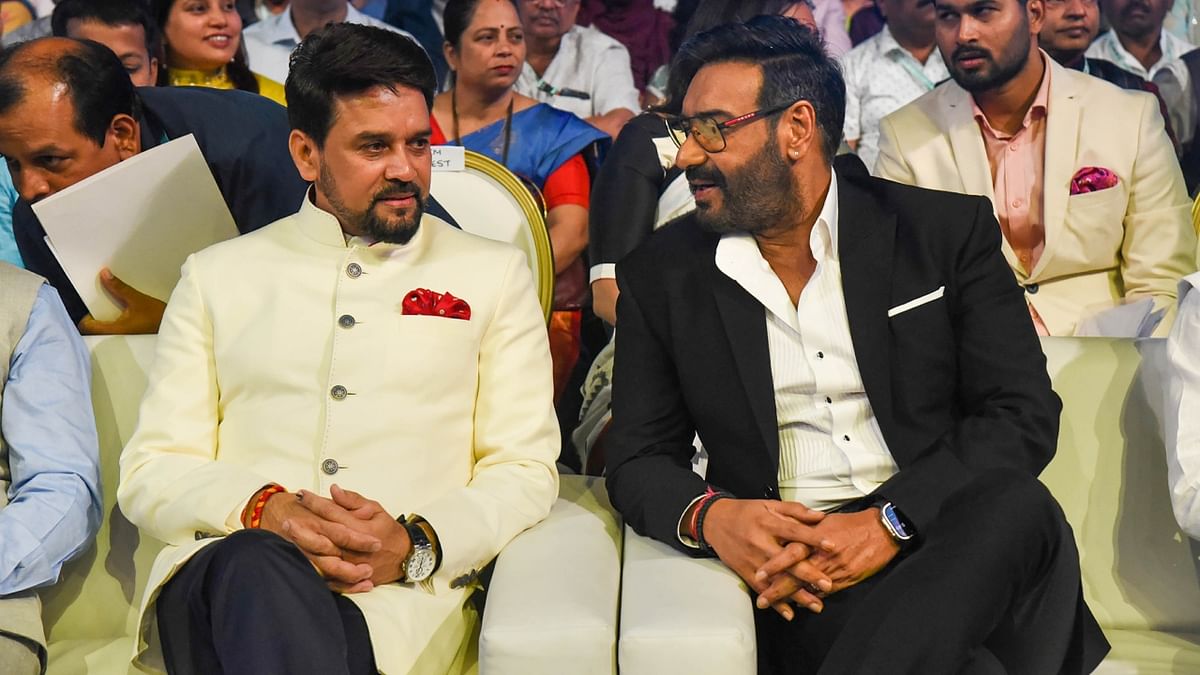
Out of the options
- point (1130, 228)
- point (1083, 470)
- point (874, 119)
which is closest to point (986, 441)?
Answer: point (1083, 470)

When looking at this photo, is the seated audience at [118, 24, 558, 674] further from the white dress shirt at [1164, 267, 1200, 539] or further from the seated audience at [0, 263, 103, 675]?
the white dress shirt at [1164, 267, 1200, 539]

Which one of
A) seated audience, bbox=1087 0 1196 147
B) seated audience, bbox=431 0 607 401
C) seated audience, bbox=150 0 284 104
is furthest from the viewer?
seated audience, bbox=1087 0 1196 147

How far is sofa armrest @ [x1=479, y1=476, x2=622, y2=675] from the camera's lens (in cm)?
208

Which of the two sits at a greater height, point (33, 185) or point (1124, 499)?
point (33, 185)

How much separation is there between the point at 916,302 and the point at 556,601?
805 mm

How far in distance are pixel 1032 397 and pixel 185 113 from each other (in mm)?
1763

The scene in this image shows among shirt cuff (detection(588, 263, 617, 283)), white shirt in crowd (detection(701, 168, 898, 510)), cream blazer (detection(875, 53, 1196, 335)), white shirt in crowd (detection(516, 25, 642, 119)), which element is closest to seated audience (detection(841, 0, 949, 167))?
white shirt in crowd (detection(516, 25, 642, 119))

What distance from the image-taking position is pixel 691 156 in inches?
102

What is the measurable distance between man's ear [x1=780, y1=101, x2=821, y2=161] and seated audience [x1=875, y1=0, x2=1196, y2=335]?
95cm

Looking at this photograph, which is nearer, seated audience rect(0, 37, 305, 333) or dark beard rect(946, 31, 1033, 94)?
seated audience rect(0, 37, 305, 333)

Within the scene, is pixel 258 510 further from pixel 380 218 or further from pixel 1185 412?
pixel 1185 412

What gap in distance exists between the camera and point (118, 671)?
2434 mm

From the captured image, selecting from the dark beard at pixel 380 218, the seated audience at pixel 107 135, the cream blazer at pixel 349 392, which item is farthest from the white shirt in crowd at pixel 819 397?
the seated audience at pixel 107 135

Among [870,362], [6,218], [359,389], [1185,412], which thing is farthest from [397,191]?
[6,218]
